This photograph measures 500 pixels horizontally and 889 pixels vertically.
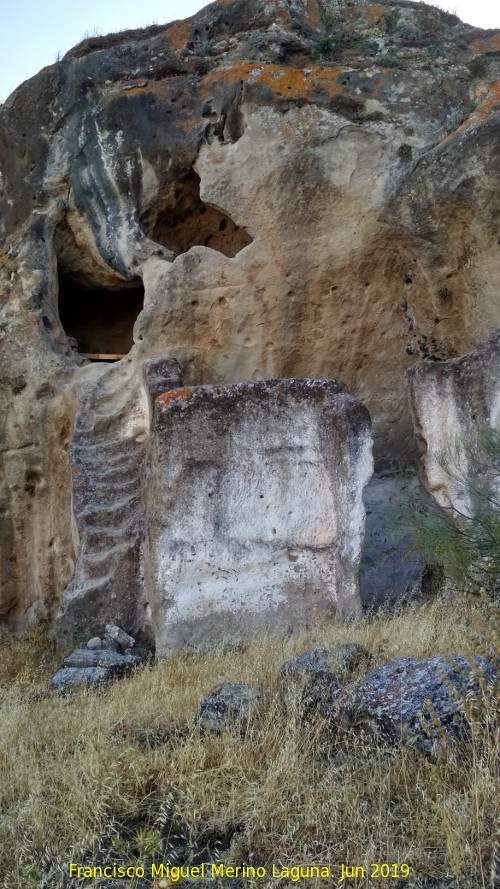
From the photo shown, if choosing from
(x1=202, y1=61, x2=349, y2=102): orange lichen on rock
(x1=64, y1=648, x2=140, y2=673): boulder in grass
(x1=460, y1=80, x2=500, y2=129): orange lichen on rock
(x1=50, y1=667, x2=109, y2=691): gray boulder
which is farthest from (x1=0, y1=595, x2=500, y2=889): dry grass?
(x1=202, y1=61, x2=349, y2=102): orange lichen on rock

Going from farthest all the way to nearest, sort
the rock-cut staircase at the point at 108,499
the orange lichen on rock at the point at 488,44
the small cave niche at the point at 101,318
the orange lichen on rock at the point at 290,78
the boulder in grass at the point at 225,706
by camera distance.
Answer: the small cave niche at the point at 101,318 < the orange lichen on rock at the point at 488,44 < the orange lichen on rock at the point at 290,78 < the rock-cut staircase at the point at 108,499 < the boulder in grass at the point at 225,706

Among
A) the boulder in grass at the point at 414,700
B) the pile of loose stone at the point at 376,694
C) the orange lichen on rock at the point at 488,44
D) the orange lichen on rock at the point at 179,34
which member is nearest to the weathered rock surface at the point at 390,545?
the pile of loose stone at the point at 376,694

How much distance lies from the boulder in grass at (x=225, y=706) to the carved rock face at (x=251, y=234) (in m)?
3.70

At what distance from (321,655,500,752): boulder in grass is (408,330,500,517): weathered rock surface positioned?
2.65 metres

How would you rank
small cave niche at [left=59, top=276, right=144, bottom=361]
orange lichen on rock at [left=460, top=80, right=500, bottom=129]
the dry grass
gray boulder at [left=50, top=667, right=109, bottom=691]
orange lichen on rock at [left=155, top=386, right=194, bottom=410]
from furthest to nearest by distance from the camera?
small cave niche at [left=59, top=276, right=144, bottom=361]
orange lichen on rock at [left=460, top=80, right=500, bottom=129]
orange lichen on rock at [left=155, top=386, right=194, bottom=410]
gray boulder at [left=50, top=667, right=109, bottom=691]
the dry grass

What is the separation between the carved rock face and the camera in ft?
26.3

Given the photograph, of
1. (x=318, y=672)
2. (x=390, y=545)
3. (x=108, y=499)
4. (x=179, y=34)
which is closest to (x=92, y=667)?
(x=108, y=499)

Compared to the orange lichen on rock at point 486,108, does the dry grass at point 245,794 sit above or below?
below

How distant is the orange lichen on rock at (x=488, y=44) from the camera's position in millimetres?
8648

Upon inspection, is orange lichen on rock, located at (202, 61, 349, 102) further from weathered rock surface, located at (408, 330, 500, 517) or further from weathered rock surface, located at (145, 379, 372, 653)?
weathered rock surface, located at (145, 379, 372, 653)

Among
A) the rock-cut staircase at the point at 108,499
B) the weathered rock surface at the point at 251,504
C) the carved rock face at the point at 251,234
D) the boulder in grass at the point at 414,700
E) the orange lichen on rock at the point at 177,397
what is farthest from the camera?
the carved rock face at the point at 251,234

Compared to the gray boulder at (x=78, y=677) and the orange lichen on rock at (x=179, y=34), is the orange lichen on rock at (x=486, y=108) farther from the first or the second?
the gray boulder at (x=78, y=677)

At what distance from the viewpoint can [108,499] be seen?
737cm

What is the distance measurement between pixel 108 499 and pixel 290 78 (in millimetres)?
4389
